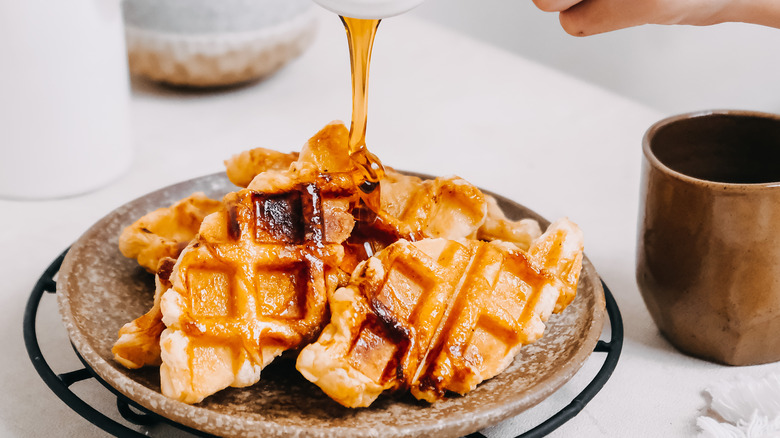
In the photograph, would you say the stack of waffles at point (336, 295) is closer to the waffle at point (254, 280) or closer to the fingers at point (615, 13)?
the waffle at point (254, 280)

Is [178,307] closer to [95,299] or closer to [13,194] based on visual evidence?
[95,299]

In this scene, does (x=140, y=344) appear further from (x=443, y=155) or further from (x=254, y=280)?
(x=443, y=155)

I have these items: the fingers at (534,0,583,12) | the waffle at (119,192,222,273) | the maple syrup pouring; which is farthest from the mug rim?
the waffle at (119,192,222,273)

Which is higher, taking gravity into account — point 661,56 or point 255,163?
point 255,163

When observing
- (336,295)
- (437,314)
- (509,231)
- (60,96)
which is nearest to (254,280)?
(336,295)

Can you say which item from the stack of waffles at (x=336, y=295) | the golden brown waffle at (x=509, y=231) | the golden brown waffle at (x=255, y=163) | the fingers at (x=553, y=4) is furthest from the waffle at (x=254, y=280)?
the fingers at (x=553, y=4)

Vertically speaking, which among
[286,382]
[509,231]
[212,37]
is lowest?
[286,382]
